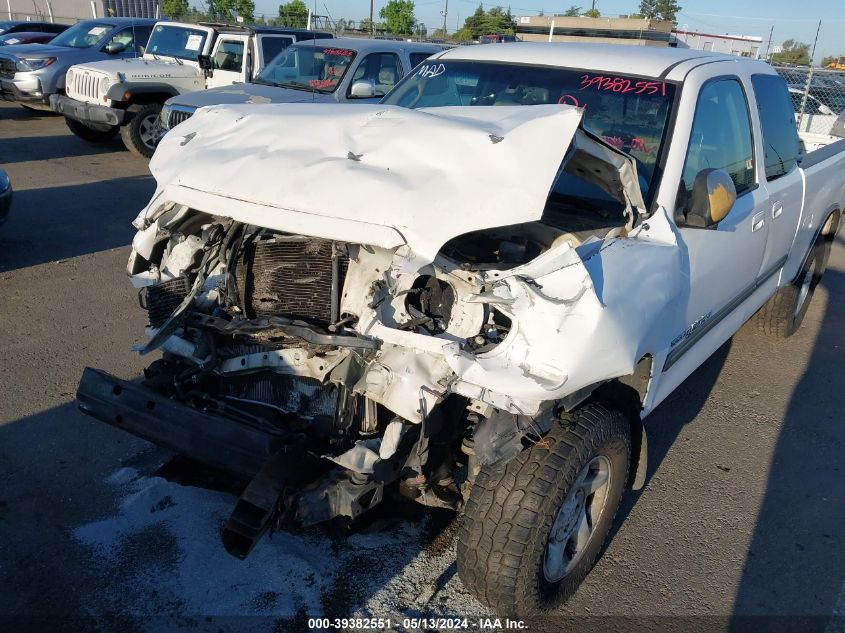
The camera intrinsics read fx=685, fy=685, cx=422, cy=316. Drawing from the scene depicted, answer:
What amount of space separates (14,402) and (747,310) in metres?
4.32

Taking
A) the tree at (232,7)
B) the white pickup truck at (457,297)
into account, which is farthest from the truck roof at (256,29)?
the tree at (232,7)

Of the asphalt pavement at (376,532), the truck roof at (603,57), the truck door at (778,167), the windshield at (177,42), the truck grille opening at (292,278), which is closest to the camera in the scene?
the asphalt pavement at (376,532)

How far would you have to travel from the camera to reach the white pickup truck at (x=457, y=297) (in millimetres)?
2369

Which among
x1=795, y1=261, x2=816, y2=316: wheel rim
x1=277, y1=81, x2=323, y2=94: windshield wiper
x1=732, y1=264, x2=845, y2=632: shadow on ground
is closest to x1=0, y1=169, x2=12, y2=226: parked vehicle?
x1=277, y1=81, x2=323, y2=94: windshield wiper

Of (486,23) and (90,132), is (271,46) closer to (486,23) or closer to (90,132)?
(90,132)

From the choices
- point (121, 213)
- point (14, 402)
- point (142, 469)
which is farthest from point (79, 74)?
point (142, 469)

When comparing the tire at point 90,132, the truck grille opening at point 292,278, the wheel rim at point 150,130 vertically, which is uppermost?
the truck grille opening at point 292,278

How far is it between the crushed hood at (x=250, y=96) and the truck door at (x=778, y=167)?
540 cm

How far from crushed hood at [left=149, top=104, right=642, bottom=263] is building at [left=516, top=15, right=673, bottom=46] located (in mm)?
5497

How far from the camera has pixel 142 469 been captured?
3406 millimetres

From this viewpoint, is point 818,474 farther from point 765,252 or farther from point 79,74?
point 79,74

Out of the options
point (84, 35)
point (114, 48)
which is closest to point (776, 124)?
point (114, 48)

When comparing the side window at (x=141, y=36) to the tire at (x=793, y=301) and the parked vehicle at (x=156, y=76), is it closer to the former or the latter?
the parked vehicle at (x=156, y=76)

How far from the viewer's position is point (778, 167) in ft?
13.4
